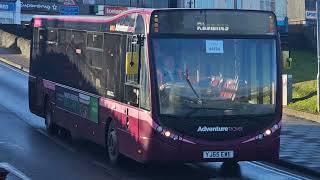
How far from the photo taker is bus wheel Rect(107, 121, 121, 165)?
12.9 meters

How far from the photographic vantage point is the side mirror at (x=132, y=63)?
38.4 ft

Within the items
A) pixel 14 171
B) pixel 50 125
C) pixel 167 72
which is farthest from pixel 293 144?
pixel 14 171

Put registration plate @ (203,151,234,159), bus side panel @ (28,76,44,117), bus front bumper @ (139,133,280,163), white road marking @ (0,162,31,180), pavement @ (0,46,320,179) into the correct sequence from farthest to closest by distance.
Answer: bus side panel @ (28,76,44,117) → pavement @ (0,46,320,179) → white road marking @ (0,162,31,180) → registration plate @ (203,151,234,159) → bus front bumper @ (139,133,280,163)

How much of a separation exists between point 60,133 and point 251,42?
304 inches

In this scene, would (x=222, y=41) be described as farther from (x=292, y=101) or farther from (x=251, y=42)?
(x=292, y=101)

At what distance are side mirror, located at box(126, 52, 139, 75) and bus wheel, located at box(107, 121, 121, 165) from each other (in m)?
1.55

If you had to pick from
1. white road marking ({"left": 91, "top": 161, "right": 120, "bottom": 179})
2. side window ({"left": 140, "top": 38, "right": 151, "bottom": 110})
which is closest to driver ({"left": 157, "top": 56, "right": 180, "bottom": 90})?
side window ({"left": 140, "top": 38, "right": 151, "bottom": 110})

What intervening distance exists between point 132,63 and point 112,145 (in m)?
2.06

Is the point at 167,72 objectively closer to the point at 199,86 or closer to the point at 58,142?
the point at 199,86

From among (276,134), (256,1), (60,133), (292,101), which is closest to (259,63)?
(276,134)

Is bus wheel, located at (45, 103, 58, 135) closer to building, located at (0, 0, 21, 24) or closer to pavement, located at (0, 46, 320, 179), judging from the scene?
pavement, located at (0, 46, 320, 179)

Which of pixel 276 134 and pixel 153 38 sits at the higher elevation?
pixel 153 38

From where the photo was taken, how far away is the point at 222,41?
11594mm

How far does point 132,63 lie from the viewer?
38.7ft
